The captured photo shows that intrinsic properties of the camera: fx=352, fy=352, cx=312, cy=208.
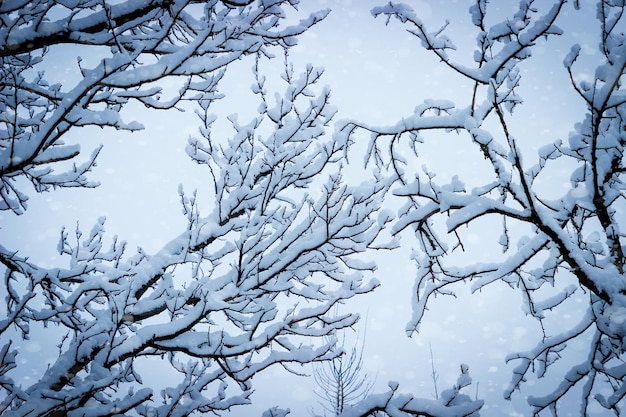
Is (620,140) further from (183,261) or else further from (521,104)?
(183,261)

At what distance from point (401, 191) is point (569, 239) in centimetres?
116

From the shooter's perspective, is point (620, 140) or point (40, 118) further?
point (40, 118)

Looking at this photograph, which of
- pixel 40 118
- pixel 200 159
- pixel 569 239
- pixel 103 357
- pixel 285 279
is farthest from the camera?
pixel 200 159

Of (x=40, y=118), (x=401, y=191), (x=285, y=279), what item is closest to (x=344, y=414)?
(x=285, y=279)

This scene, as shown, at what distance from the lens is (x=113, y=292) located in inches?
115

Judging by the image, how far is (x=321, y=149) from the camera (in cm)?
411

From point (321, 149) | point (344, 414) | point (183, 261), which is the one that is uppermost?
point (321, 149)

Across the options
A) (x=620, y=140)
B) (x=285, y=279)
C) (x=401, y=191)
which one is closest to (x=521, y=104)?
(x=620, y=140)

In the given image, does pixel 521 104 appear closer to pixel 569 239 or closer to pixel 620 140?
pixel 620 140

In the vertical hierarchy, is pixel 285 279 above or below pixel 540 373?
above

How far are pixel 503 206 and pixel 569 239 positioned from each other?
475 millimetres

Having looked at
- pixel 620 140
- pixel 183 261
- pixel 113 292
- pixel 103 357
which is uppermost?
pixel 620 140

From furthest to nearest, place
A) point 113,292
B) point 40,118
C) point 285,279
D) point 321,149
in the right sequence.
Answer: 1. point 321,149
2. point 40,118
3. point 285,279
4. point 113,292

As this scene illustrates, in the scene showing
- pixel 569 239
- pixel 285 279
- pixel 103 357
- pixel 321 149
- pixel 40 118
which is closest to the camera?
pixel 569 239
